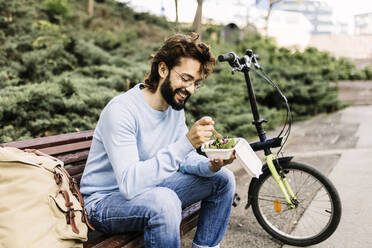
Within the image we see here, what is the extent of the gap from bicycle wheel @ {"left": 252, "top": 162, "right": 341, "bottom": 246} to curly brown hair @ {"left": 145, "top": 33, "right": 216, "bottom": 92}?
0.99 m

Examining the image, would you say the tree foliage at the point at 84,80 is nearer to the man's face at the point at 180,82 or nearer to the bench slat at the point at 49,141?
the bench slat at the point at 49,141

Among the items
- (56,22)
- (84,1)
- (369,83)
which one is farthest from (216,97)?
(84,1)

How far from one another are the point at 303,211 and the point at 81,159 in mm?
1917

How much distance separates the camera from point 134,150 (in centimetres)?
178

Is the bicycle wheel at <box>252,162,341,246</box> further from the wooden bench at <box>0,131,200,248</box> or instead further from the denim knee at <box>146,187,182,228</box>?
the denim knee at <box>146,187,182,228</box>

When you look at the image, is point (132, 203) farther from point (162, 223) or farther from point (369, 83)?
point (369, 83)

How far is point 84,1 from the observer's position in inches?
575

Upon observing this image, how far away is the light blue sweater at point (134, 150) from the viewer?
67.4 inches

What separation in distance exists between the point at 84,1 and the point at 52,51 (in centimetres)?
972

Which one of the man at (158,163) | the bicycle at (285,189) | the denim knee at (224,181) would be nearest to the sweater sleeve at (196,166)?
the man at (158,163)

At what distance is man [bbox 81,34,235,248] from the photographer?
1721mm

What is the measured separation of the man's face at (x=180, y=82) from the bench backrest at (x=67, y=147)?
74 centimetres

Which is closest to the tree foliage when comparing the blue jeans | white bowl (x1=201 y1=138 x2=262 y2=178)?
the blue jeans

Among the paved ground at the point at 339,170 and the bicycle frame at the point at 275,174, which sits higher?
the bicycle frame at the point at 275,174
